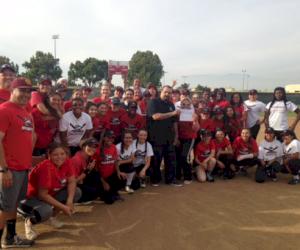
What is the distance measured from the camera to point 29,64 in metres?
43.6

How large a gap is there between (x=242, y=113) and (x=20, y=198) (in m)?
5.54

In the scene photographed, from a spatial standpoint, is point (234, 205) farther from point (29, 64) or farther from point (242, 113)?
point (29, 64)

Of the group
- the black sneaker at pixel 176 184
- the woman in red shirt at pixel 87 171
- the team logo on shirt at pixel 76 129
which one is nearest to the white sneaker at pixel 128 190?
the woman in red shirt at pixel 87 171

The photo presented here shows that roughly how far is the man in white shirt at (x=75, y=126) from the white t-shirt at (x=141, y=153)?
1.16 m

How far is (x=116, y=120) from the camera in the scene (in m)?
6.63

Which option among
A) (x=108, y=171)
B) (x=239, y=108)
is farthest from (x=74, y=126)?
(x=239, y=108)

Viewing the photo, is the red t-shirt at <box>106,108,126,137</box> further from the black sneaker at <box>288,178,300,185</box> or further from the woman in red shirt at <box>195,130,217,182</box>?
the black sneaker at <box>288,178,300,185</box>

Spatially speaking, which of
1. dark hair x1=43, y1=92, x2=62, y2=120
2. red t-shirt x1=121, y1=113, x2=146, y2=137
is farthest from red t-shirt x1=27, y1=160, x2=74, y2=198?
red t-shirt x1=121, y1=113, x2=146, y2=137

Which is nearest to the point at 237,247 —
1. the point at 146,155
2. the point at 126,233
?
the point at 126,233

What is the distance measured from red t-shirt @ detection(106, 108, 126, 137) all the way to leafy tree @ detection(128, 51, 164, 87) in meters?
42.7

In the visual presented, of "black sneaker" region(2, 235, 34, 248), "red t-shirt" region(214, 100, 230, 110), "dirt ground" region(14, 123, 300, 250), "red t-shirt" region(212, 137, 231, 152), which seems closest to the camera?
"black sneaker" region(2, 235, 34, 248)

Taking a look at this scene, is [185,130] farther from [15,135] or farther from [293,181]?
[15,135]

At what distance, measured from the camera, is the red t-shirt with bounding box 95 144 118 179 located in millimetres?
5742

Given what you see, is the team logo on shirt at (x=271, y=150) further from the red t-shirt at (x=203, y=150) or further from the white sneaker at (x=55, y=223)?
the white sneaker at (x=55, y=223)
